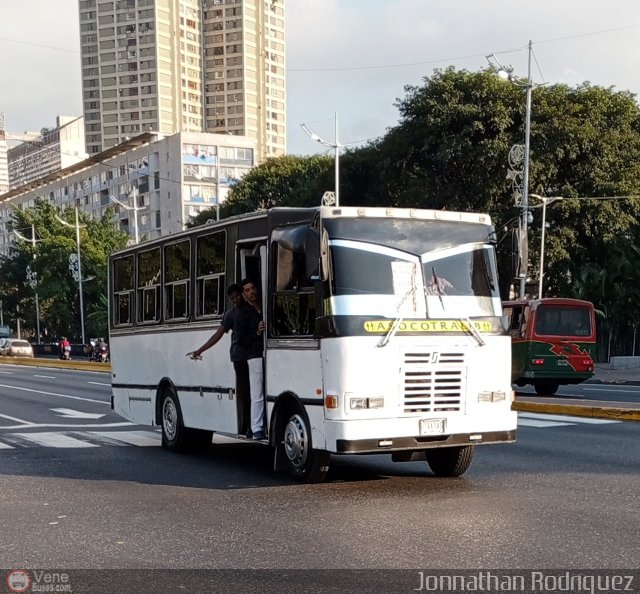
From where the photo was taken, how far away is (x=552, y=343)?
26.9 meters

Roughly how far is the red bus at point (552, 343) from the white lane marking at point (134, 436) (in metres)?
13.0

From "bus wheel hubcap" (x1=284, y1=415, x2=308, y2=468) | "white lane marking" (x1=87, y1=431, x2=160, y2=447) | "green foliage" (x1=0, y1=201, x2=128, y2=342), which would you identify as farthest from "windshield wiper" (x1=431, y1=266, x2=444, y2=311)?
"green foliage" (x1=0, y1=201, x2=128, y2=342)

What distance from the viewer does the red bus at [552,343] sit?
87.8 ft

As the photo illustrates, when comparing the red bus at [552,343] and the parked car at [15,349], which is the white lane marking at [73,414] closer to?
the red bus at [552,343]

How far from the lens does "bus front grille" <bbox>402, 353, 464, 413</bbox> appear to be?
31.7ft

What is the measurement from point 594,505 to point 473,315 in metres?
2.23

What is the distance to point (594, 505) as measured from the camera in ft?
28.5

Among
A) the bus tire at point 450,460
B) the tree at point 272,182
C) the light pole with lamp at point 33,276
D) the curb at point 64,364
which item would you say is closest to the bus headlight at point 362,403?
the bus tire at point 450,460

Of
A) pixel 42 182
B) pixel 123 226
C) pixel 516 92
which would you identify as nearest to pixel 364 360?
pixel 516 92

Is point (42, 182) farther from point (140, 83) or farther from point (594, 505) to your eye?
point (594, 505)

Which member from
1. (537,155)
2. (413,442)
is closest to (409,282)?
(413,442)

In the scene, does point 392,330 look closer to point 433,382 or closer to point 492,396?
point 433,382

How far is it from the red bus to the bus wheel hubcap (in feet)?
56.4

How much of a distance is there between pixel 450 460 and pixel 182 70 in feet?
492
